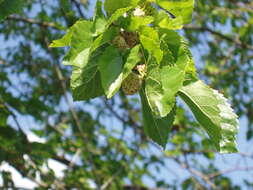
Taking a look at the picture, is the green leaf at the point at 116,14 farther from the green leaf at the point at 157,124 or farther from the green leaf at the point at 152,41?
the green leaf at the point at 157,124

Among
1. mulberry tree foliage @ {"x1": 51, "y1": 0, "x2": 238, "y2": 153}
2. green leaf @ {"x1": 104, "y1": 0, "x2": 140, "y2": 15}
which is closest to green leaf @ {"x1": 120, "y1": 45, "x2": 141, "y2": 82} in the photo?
mulberry tree foliage @ {"x1": 51, "y1": 0, "x2": 238, "y2": 153}

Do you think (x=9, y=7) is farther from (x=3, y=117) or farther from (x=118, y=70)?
(x=3, y=117)

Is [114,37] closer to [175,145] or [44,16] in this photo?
[44,16]

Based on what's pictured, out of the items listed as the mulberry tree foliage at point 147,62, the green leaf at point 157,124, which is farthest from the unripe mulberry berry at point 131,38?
the green leaf at point 157,124

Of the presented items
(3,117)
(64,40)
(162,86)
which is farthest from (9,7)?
(3,117)

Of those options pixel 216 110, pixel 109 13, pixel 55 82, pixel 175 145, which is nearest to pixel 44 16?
pixel 55 82

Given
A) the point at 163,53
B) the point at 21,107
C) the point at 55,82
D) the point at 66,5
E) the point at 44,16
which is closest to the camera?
the point at 163,53

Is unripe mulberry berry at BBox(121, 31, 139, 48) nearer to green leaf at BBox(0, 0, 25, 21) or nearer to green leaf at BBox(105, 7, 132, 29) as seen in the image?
green leaf at BBox(105, 7, 132, 29)
